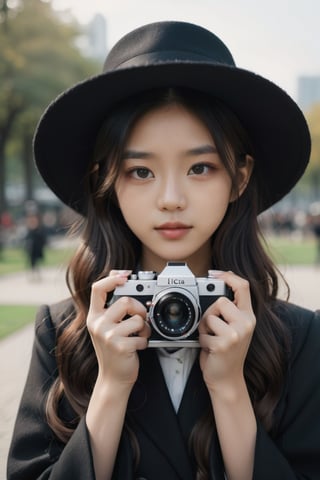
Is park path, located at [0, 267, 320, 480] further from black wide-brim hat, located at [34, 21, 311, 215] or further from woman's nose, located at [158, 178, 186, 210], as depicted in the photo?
woman's nose, located at [158, 178, 186, 210]

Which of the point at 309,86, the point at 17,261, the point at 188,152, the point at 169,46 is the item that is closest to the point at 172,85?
the point at 169,46

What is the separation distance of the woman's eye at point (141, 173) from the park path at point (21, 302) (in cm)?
90

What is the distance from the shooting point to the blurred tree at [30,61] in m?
27.1

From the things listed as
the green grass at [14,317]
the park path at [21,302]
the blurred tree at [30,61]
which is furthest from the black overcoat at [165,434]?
the blurred tree at [30,61]

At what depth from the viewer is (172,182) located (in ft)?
6.44

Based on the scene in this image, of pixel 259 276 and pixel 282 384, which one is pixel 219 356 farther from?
pixel 259 276

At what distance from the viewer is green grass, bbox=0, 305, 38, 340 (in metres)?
8.89

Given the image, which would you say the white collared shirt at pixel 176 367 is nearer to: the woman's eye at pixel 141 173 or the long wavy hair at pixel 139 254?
the long wavy hair at pixel 139 254

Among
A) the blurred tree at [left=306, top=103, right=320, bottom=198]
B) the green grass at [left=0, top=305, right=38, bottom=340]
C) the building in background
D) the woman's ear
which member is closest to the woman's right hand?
the woman's ear

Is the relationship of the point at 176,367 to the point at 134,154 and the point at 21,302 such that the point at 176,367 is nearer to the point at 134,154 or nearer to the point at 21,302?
the point at 134,154

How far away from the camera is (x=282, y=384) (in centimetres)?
208

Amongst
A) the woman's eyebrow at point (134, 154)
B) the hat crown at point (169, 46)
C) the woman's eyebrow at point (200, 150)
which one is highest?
the hat crown at point (169, 46)

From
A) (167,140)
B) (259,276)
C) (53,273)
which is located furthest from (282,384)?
(53,273)

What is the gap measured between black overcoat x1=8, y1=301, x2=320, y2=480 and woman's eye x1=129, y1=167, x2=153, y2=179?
64cm
